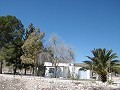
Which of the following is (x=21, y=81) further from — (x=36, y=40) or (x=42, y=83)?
(x=36, y=40)

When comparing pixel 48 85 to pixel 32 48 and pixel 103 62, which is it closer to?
pixel 103 62

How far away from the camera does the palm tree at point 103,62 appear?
3153 cm

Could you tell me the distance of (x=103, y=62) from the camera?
1259 inches

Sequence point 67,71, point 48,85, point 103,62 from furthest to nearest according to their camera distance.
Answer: point 67,71 → point 103,62 → point 48,85

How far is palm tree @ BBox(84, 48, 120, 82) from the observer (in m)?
31.5

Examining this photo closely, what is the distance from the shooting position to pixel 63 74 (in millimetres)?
52219

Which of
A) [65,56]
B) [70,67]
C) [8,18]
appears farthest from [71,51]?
[8,18]

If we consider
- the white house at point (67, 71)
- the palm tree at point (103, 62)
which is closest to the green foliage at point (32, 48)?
the white house at point (67, 71)

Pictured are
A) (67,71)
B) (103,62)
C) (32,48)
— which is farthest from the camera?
(67,71)

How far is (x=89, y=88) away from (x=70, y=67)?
1019 inches

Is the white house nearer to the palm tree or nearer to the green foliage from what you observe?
the green foliage

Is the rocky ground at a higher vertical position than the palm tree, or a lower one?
lower

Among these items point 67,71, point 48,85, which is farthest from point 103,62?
point 67,71

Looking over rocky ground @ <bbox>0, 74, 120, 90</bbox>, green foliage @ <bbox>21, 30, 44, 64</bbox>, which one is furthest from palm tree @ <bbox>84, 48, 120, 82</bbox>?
green foliage @ <bbox>21, 30, 44, 64</bbox>
